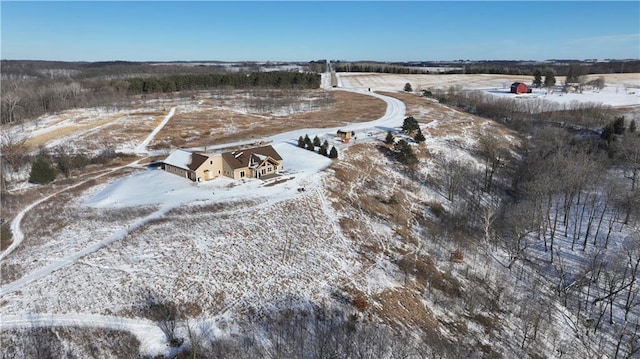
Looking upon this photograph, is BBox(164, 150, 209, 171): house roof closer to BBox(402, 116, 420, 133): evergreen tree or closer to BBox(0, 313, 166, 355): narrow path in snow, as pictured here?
BBox(0, 313, 166, 355): narrow path in snow

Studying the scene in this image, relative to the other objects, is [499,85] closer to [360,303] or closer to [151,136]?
[151,136]

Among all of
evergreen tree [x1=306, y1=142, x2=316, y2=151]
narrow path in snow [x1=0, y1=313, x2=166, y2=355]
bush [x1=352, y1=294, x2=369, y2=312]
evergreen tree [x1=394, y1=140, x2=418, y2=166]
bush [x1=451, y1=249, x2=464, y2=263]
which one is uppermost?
evergreen tree [x1=306, y1=142, x2=316, y2=151]

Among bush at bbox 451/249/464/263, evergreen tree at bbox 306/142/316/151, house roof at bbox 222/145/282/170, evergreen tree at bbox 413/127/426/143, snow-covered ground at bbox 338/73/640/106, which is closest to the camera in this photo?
bush at bbox 451/249/464/263

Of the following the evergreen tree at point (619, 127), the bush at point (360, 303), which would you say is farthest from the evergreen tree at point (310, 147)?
the evergreen tree at point (619, 127)

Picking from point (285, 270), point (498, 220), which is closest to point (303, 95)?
point (498, 220)

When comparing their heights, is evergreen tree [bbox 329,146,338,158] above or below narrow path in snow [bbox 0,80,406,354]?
above

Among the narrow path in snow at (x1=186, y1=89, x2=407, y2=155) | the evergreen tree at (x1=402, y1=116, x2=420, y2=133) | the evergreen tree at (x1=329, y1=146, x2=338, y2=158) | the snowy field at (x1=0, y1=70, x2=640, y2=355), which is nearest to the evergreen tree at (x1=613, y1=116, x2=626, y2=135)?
the evergreen tree at (x1=402, y1=116, x2=420, y2=133)

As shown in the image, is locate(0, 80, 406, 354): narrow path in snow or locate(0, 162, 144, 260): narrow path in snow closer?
locate(0, 80, 406, 354): narrow path in snow

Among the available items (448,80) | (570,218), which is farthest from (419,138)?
(448,80)

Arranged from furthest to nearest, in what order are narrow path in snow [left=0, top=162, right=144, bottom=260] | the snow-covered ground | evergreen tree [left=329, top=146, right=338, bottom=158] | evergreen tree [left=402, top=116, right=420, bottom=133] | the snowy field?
1. the snow-covered ground
2. evergreen tree [left=402, top=116, right=420, bottom=133]
3. evergreen tree [left=329, top=146, right=338, bottom=158]
4. narrow path in snow [left=0, top=162, right=144, bottom=260]
5. the snowy field
